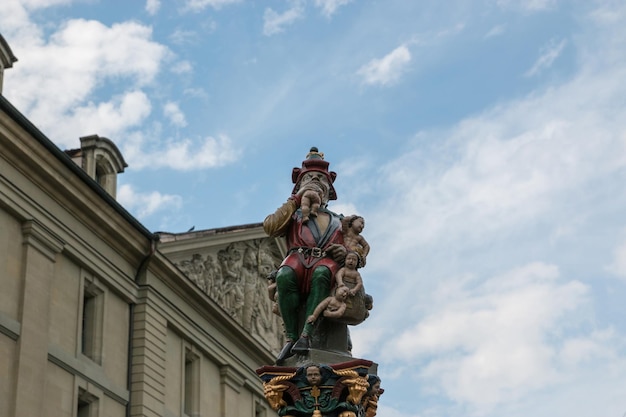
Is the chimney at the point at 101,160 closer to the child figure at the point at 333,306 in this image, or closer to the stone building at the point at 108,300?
the stone building at the point at 108,300

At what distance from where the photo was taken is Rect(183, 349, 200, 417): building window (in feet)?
128

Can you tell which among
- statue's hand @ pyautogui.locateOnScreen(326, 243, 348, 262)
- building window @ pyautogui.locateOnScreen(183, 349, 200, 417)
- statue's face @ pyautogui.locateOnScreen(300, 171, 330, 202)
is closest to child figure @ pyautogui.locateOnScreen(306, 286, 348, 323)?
statue's hand @ pyautogui.locateOnScreen(326, 243, 348, 262)

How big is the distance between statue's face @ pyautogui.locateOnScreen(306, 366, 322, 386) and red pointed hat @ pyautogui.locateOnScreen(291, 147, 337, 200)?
2112 millimetres

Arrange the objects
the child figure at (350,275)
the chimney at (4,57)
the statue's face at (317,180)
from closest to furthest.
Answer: the child figure at (350,275) → the statue's face at (317,180) → the chimney at (4,57)

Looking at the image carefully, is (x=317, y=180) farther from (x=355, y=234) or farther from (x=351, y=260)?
(x=351, y=260)

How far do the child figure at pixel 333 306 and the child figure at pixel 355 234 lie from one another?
2.06ft

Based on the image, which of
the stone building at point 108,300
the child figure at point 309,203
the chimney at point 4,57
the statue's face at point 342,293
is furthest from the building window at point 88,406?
the statue's face at point 342,293

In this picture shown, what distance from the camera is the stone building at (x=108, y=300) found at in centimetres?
2953

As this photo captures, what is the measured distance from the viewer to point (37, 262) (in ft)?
99.6

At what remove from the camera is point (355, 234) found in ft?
33.1

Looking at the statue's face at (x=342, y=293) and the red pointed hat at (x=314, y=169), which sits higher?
the red pointed hat at (x=314, y=169)

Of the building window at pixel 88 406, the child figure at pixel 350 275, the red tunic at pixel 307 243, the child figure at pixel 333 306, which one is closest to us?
the child figure at pixel 333 306

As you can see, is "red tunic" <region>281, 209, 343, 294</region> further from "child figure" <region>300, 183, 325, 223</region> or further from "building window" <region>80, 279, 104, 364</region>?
"building window" <region>80, 279, 104, 364</region>

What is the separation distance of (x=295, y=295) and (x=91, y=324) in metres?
24.5
